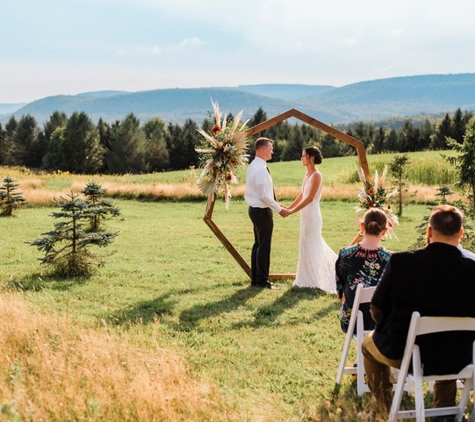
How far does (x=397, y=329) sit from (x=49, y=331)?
4.52m

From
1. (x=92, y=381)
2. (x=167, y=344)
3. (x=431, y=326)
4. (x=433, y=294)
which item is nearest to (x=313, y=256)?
(x=167, y=344)

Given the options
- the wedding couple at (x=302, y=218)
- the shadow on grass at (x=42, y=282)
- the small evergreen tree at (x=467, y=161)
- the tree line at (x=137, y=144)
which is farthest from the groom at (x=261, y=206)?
→ the tree line at (x=137, y=144)

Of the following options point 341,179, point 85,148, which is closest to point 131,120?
point 85,148

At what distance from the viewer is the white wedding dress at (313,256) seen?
32.8 ft

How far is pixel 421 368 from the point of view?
423cm

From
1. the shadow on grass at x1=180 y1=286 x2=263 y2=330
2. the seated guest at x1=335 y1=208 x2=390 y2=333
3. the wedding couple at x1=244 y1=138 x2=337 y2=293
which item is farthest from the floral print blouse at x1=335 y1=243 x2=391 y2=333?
the wedding couple at x1=244 y1=138 x2=337 y2=293

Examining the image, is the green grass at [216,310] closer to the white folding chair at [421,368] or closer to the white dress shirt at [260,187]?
the white folding chair at [421,368]

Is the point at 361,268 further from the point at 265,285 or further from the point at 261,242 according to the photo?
the point at 265,285

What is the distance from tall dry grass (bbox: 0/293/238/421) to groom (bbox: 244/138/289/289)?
3.95 metres

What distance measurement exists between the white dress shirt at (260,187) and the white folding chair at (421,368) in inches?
211

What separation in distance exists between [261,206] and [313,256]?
1.38 m

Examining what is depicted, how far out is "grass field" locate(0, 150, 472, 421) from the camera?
4.80m

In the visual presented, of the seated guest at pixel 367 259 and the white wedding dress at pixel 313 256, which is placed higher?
the seated guest at pixel 367 259

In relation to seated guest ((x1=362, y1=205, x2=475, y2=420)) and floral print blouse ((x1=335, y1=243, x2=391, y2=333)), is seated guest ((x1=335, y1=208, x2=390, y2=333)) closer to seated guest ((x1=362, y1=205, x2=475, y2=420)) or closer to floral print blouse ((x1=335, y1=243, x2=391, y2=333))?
floral print blouse ((x1=335, y1=243, x2=391, y2=333))
